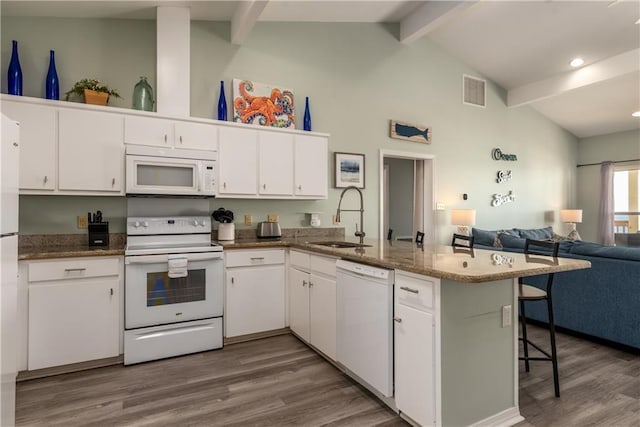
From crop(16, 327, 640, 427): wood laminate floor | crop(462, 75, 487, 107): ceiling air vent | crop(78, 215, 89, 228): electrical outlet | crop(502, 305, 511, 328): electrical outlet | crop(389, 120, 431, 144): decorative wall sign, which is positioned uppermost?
crop(462, 75, 487, 107): ceiling air vent

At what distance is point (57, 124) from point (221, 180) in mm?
1315

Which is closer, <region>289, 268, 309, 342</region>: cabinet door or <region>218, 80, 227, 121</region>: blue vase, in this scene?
<region>289, 268, 309, 342</region>: cabinet door

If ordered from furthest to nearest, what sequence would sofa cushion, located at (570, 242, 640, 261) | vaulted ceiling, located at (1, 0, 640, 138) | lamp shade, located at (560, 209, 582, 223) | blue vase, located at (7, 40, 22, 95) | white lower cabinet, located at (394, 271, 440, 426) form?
lamp shade, located at (560, 209, 582, 223), vaulted ceiling, located at (1, 0, 640, 138), sofa cushion, located at (570, 242, 640, 261), blue vase, located at (7, 40, 22, 95), white lower cabinet, located at (394, 271, 440, 426)

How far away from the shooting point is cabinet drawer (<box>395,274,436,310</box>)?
Result: 1784 mm

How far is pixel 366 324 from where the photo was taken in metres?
2.22

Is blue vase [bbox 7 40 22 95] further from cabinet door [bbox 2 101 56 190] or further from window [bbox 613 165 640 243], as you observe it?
→ window [bbox 613 165 640 243]

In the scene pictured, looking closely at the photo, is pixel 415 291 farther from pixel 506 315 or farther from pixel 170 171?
pixel 170 171

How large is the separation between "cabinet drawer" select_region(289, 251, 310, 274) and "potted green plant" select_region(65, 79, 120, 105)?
6.82 ft

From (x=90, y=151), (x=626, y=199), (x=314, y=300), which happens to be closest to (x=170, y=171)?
(x=90, y=151)

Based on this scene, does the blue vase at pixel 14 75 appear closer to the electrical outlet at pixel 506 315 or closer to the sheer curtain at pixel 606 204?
the electrical outlet at pixel 506 315

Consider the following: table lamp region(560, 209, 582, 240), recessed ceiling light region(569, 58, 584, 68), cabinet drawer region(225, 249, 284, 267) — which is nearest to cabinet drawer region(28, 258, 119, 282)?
cabinet drawer region(225, 249, 284, 267)

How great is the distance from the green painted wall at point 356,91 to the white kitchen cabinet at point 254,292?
69cm

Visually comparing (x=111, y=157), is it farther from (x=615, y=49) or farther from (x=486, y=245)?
(x=615, y=49)

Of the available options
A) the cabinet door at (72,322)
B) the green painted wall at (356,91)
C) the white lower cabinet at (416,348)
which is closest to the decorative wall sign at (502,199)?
the green painted wall at (356,91)
